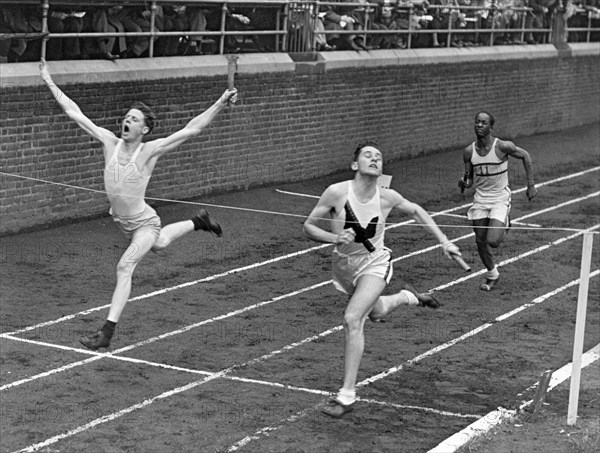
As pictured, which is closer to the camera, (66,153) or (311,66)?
(66,153)

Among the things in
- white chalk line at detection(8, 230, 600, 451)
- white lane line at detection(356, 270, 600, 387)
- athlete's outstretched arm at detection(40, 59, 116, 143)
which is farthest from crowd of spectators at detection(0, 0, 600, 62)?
white lane line at detection(356, 270, 600, 387)

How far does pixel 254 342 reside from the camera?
47.2 ft

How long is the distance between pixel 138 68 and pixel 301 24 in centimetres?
553

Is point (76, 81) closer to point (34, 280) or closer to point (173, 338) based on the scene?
point (34, 280)

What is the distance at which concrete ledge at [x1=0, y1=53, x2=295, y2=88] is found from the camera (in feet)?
61.0

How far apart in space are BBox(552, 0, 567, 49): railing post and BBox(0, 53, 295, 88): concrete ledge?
14.3m

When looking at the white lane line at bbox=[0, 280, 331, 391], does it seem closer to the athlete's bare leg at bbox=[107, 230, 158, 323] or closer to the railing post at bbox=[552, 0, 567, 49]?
the athlete's bare leg at bbox=[107, 230, 158, 323]

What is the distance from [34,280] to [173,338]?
9.99 feet

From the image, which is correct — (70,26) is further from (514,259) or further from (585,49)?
(585,49)

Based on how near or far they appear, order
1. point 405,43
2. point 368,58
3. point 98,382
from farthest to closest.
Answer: point 405,43, point 368,58, point 98,382

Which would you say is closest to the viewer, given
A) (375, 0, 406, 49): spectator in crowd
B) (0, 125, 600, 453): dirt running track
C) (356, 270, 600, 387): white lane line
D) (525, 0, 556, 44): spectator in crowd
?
(0, 125, 600, 453): dirt running track

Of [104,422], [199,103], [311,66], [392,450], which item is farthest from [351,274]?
[311,66]

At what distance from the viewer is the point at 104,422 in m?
11.4

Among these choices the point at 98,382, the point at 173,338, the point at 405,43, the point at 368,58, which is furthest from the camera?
the point at 405,43
